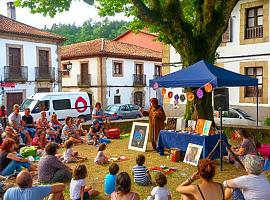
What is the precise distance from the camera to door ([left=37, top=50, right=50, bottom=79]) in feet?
92.1

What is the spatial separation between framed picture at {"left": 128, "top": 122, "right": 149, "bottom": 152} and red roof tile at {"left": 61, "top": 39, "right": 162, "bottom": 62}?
862 inches

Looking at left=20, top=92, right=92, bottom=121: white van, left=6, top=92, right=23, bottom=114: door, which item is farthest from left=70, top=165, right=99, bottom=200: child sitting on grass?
left=6, top=92, right=23, bottom=114: door

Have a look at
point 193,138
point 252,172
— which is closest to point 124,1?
point 193,138

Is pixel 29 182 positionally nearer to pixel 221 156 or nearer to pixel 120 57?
pixel 221 156

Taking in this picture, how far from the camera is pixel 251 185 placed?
14.1ft

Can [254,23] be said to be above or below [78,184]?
above

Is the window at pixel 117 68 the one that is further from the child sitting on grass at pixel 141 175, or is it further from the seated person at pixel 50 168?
the child sitting on grass at pixel 141 175

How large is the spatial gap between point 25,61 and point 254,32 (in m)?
16.9

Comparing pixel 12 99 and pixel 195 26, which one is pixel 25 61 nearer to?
pixel 12 99

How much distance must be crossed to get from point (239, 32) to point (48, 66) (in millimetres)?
15734

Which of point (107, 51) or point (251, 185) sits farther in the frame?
point (107, 51)

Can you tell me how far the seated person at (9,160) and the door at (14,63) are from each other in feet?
64.1

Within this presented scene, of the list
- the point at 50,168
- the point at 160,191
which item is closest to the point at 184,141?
the point at 50,168

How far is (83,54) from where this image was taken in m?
33.4
